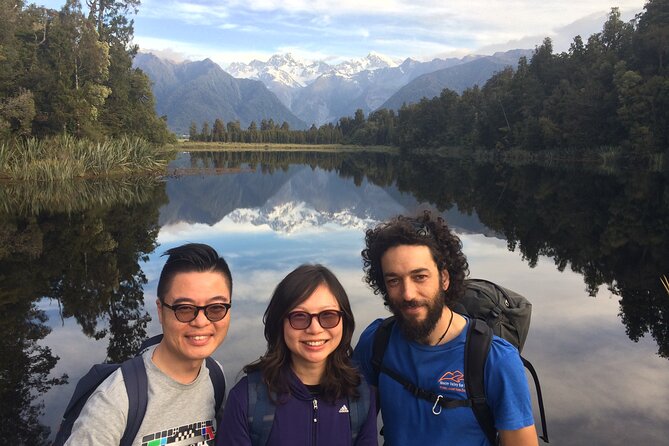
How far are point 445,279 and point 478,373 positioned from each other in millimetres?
686

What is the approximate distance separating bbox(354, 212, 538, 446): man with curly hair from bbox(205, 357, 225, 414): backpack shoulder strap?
97 cm

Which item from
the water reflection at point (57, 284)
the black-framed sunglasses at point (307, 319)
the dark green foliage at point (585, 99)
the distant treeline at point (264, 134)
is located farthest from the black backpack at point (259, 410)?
the distant treeline at point (264, 134)

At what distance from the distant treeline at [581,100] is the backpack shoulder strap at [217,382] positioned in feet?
160

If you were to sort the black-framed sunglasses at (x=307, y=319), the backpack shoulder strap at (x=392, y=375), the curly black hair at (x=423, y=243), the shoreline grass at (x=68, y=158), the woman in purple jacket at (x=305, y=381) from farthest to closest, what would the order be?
the shoreline grass at (x=68, y=158) < the curly black hair at (x=423, y=243) < the backpack shoulder strap at (x=392, y=375) < the black-framed sunglasses at (x=307, y=319) < the woman in purple jacket at (x=305, y=381)

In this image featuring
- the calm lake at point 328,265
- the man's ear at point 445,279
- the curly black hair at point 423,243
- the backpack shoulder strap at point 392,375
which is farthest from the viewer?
the calm lake at point 328,265

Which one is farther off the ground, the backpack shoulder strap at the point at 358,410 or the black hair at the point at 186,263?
the black hair at the point at 186,263

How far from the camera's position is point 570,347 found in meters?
7.35

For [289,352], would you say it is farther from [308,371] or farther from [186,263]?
[186,263]

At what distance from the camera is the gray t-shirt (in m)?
2.11

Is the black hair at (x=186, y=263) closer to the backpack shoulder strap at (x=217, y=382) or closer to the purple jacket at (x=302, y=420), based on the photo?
the backpack shoulder strap at (x=217, y=382)

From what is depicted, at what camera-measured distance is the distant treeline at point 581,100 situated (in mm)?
43750

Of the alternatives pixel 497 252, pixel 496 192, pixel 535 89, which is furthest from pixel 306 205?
pixel 535 89

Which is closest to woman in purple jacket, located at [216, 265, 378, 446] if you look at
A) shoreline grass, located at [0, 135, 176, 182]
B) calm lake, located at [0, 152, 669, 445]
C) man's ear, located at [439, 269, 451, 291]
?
man's ear, located at [439, 269, 451, 291]

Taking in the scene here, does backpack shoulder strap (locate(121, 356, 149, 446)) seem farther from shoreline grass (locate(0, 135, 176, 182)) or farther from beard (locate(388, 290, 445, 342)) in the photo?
shoreline grass (locate(0, 135, 176, 182))
